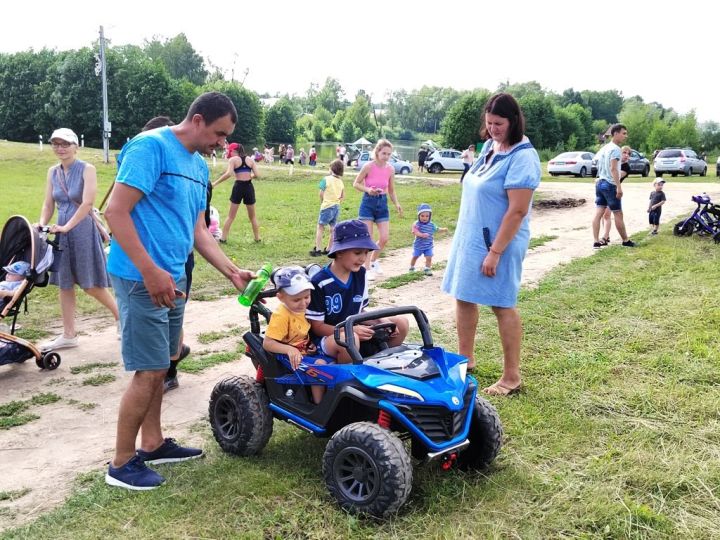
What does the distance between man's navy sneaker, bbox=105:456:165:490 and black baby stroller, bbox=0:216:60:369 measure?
2.25 metres

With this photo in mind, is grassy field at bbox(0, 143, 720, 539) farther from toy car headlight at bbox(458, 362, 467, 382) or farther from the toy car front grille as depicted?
toy car headlight at bbox(458, 362, 467, 382)

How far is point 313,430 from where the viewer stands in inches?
143

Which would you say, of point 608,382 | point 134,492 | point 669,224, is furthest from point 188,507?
point 669,224

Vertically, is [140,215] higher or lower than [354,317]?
higher

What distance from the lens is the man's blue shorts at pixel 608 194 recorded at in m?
11.2

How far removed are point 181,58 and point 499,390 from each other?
336 feet

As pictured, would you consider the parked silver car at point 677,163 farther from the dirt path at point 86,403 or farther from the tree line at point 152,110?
the dirt path at point 86,403

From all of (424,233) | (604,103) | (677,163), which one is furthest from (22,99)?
(604,103)

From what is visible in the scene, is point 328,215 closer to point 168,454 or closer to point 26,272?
point 26,272

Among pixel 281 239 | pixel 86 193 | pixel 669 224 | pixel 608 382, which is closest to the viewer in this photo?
pixel 608 382

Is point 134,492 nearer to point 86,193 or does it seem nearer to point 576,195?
point 86,193

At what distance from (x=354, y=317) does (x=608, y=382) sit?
2587 mm

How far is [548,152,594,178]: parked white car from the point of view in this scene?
3228 cm

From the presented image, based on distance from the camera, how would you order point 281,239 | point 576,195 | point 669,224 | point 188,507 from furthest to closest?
point 576,195 < point 669,224 < point 281,239 < point 188,507
